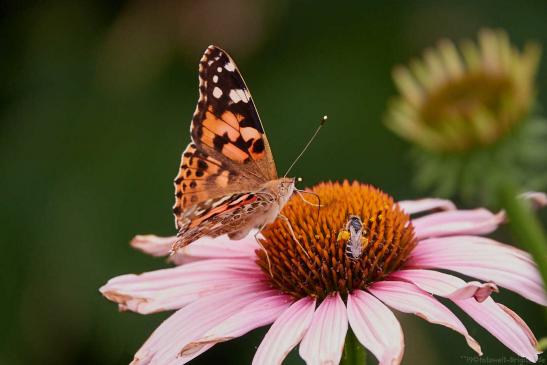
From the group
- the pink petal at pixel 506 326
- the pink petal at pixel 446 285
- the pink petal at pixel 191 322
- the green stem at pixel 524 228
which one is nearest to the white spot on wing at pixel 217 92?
the pink petal at pixel 191 322

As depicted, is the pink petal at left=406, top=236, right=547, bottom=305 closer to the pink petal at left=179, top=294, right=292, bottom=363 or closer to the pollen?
the pollen

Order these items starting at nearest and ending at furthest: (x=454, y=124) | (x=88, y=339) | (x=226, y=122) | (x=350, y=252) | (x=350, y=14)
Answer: (x=454, y=124)
(x=350, y=252)
(x=226, y=122)
(x=88, y=339)
(x=350, y=14)

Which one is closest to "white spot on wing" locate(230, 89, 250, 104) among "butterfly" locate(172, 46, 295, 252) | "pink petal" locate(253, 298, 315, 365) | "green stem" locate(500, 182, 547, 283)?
"butterfly" locate(172, 46, 295, 252)

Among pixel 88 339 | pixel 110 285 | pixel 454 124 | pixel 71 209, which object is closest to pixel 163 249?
pixel 110 285

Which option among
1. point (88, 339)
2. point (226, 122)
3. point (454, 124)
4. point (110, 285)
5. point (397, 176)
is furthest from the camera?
point (397, 176)

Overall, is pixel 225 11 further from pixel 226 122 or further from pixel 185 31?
pixel 226 122

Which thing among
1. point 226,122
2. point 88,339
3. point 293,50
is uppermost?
point 293,50
